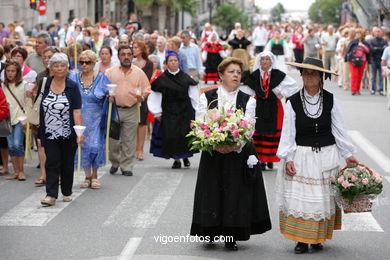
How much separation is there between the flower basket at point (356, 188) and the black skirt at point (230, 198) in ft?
2.47

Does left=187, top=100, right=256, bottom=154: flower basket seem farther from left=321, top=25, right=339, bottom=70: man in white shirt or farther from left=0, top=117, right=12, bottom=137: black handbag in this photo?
left=321, top=25, right=339, bottom=70: man in white shirt

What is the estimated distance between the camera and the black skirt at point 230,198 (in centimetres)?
800

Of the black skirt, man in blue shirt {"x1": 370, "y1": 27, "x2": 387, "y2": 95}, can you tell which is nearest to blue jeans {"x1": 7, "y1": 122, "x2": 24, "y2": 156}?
the black skirt

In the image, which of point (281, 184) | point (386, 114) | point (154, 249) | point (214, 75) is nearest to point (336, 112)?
point (281, 184)

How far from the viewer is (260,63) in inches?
506

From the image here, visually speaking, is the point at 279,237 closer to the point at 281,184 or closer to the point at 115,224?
the point at 281,184

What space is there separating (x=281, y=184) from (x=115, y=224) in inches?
84.3

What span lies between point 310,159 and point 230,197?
0.81m

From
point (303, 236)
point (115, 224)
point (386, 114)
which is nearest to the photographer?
point (303, 236)

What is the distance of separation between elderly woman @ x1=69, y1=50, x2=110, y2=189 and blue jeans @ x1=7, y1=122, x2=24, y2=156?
3.99 feet

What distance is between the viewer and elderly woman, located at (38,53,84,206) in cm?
1013

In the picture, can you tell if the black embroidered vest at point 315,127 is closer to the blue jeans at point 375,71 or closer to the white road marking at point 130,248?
the white road marking at point 130,248

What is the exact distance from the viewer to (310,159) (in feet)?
26.1

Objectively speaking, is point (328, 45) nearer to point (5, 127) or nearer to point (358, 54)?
point (358, 54)
